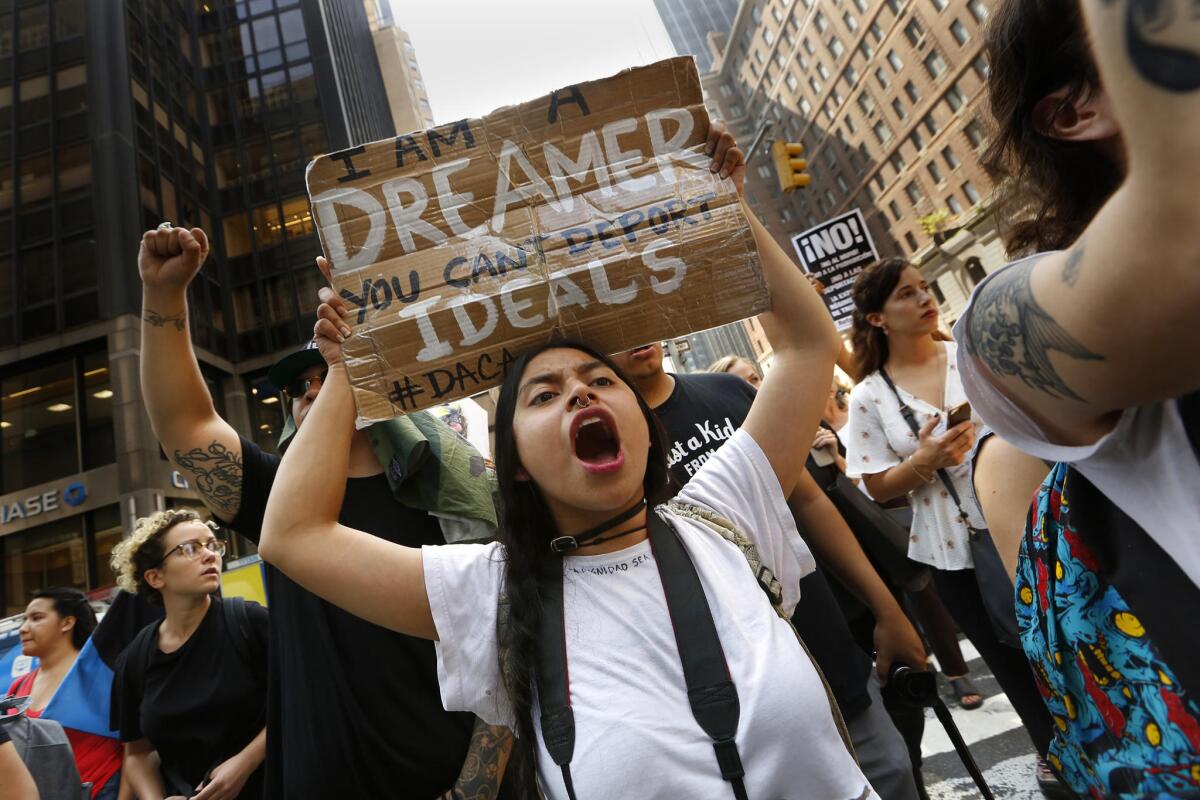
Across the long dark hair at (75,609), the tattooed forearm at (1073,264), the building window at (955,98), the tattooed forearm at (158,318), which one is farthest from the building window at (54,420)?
the building window at (955,98)

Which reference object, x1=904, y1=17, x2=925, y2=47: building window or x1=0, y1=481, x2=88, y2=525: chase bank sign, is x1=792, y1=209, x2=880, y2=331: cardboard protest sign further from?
x1=904, y1=17, x2=925, y2=47: building window

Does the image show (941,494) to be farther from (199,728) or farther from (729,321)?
(199,728)

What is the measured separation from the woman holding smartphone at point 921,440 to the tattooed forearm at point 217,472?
274cm

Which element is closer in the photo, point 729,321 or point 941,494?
point 729,321

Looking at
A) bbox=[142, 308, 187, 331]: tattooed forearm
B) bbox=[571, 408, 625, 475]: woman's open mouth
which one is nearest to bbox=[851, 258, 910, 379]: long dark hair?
bbox=[571, 408, 625, 475]: woman's open mouth

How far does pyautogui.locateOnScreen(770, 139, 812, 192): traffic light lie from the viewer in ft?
39.0

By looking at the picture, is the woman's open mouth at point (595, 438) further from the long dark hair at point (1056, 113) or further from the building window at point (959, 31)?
the building window at point (959, 31)

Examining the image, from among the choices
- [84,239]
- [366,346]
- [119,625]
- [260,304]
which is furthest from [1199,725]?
[260,304]

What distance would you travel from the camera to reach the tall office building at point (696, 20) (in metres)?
97.1

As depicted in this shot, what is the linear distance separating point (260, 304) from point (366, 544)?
91.2 ft

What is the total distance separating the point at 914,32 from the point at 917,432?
2062 inches

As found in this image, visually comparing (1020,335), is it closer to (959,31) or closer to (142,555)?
(142,555)

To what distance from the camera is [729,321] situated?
73.7 inches

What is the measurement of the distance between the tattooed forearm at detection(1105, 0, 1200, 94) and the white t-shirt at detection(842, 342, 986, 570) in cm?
235
